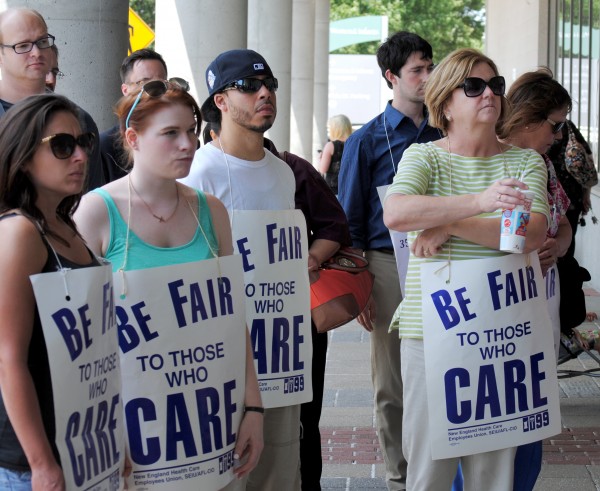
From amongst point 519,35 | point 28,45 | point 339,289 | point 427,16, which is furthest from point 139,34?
point 427,16

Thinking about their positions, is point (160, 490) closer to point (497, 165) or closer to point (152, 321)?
point (152, 321)

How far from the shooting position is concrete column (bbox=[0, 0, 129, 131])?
5680 mm

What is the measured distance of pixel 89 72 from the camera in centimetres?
579

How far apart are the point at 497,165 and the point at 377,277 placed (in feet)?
5.26

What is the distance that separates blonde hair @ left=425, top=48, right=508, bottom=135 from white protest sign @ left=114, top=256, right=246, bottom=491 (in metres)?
1.29

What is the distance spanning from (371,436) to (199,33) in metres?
4.82

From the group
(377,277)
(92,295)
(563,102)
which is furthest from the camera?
(377,277)

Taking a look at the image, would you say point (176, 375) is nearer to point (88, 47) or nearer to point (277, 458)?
point (277, 458)

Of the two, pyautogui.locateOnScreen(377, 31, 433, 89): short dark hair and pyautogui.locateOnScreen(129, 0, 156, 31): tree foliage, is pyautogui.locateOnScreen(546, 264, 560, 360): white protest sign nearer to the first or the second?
pyautogui.locateOnScreen(377, 31, 433, 89): short dark hair

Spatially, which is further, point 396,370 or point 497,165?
point 396,370

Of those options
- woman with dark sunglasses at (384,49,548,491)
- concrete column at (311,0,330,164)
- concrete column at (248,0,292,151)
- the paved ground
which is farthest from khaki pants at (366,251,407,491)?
concrete column at (311,0,330,164)

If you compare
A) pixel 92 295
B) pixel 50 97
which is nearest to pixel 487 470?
pixel 92 295

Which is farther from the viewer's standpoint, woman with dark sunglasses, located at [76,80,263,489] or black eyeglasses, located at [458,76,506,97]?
black eyeglasses, located at [458,76,506,97]

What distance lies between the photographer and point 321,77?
34.2 m
